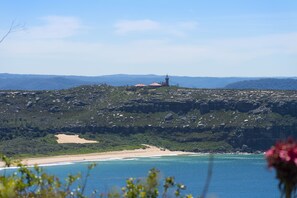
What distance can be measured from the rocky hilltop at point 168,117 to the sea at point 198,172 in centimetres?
412

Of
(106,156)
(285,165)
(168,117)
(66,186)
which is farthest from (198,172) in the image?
(285,165)

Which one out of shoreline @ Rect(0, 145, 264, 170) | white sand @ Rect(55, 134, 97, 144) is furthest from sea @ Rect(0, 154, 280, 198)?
white sand @ Rect(55, 134, 97, 144)

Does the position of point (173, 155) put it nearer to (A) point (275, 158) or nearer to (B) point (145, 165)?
(B) point (145, 165)

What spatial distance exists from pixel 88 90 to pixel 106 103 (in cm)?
854

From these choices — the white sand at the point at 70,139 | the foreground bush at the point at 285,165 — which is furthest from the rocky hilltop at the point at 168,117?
the foreground bush at the point at 285,165

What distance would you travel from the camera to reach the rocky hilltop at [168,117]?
11412 cm

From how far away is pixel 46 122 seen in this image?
113 m

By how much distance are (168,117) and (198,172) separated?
93.7ft

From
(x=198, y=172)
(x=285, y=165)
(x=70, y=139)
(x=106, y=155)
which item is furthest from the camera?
(x=70, y=139)

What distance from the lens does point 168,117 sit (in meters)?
118

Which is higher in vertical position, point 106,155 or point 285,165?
point 285,165

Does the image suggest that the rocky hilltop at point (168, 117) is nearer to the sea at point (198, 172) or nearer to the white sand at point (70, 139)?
the white sand at point (70, 139)

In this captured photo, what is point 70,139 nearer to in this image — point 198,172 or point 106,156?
point 106,156

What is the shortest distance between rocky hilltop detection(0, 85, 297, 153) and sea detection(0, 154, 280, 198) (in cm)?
412
